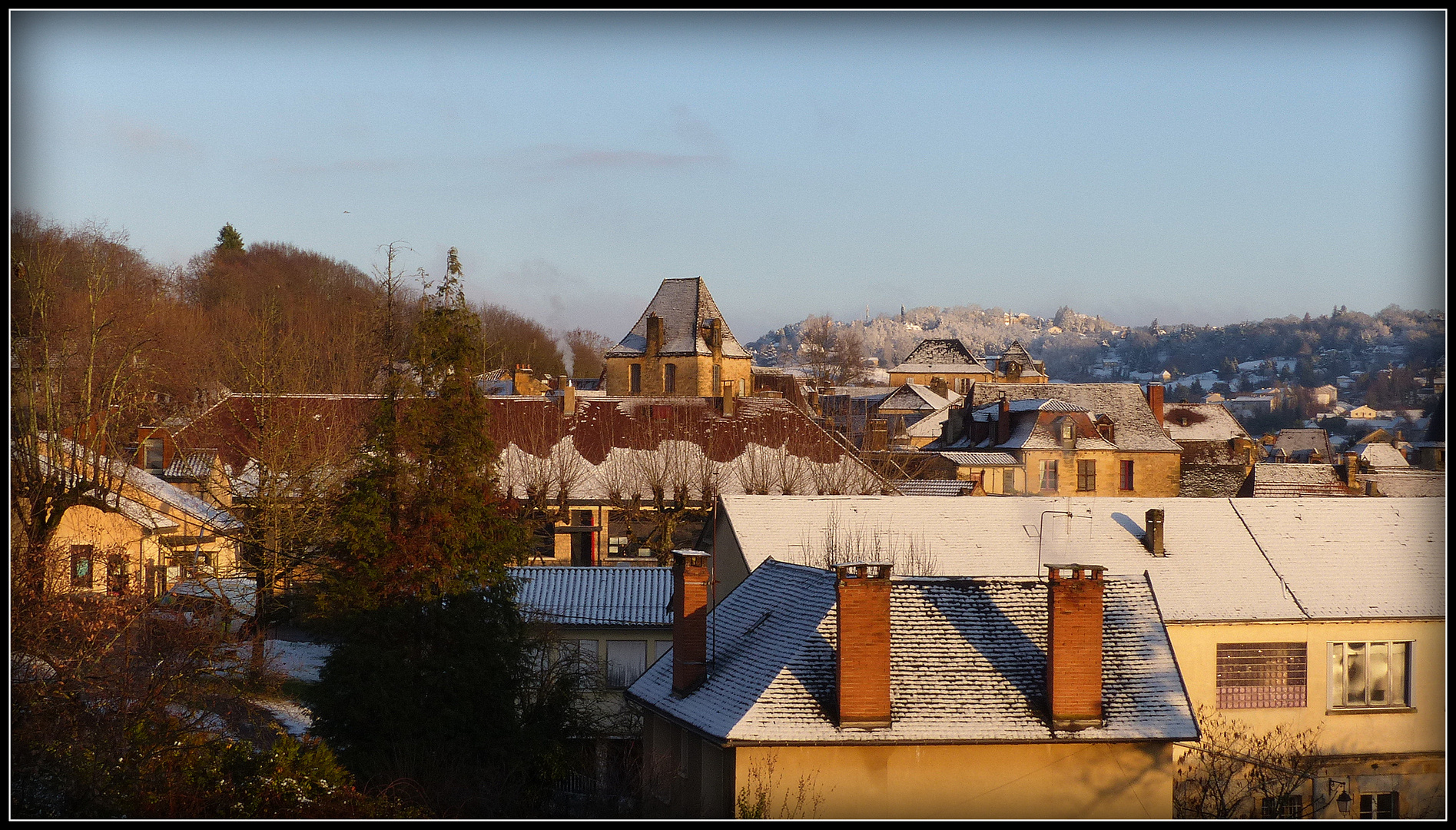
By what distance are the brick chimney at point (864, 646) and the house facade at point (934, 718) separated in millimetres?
19

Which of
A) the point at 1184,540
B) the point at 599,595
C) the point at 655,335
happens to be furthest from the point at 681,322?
the point at 1184,540

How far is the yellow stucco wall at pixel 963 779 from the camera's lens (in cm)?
1488

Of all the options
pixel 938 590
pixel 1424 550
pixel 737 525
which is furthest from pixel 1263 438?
pixel 938 590

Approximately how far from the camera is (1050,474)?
180ft

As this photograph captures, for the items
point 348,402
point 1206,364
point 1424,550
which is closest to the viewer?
point 1424,550

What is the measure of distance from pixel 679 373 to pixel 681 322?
2.87m

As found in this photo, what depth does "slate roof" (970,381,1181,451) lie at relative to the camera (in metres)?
56.7

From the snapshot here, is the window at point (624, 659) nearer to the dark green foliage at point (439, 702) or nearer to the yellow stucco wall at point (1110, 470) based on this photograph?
the dark green foliage at point (439, 702)

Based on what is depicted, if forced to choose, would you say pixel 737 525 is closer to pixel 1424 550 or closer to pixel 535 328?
pixel 1424 550

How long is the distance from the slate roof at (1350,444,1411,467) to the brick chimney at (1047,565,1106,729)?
42.9 metres

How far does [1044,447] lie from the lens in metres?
54.6

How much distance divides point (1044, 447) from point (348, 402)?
30099 millimetres

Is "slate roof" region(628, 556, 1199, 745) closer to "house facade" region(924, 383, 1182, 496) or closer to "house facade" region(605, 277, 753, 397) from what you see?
"house facade" region(924, 383, 1182, 496)

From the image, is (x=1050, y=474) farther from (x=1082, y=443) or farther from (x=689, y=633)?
(x=689, y=633)
